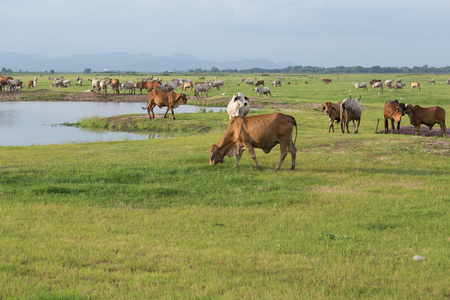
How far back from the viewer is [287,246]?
730cm

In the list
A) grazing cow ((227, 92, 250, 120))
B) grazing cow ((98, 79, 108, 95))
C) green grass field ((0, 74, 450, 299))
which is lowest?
green grass field ((0, 74, 450, 299))

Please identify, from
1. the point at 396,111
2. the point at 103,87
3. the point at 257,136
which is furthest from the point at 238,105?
the point at 103,87

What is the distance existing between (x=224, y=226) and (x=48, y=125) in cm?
2674

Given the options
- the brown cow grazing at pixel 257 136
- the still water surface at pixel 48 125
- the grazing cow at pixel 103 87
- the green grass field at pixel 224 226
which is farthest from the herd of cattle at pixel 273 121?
the grazing cow at pixel 103 87

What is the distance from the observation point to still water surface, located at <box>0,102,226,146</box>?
1016 inches

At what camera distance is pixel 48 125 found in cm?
3225

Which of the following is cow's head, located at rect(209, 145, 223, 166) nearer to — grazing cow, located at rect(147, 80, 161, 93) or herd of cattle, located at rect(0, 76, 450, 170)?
herd of cattle, located at rect(0, 76, 450, 170)

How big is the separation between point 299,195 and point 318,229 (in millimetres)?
2602

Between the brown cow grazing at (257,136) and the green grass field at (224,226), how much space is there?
50 cm

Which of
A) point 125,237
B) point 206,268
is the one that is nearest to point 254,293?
point 206,268

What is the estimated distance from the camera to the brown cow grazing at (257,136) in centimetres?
1331

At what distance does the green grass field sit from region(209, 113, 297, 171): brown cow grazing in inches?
19.5

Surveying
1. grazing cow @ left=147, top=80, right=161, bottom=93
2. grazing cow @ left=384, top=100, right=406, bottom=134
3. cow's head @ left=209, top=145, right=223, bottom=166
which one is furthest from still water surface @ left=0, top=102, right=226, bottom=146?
grazing cow @ left=384, top=100, right=406, bottom=134

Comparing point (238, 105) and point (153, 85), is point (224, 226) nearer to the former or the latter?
point (238, 105)
